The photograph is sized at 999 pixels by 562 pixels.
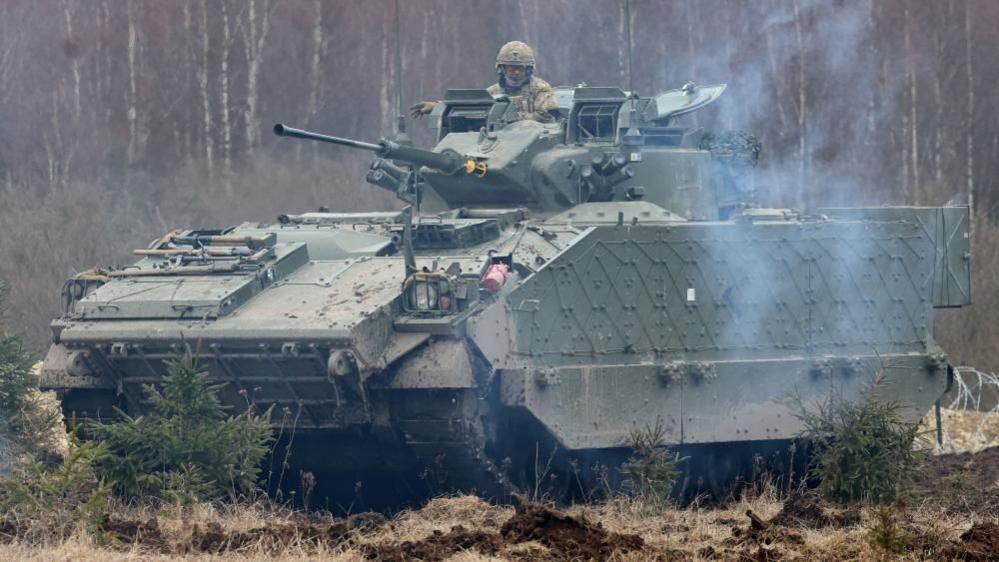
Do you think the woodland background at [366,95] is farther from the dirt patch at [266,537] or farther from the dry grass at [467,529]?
the dirt patch at [266,537]

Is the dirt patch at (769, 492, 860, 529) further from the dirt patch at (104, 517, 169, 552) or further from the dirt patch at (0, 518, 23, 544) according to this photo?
the dirt patch at (0, 518, 23, 544)

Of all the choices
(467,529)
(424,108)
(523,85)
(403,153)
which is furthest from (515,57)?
(467,529)

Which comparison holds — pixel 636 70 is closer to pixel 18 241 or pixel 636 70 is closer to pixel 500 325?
pixel 18 241

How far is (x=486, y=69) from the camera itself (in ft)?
86.1

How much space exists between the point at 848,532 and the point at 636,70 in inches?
519

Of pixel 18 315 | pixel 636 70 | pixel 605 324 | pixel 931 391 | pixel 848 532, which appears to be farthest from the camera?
pixel 636 70

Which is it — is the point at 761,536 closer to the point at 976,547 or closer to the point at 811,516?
the point at 976,547

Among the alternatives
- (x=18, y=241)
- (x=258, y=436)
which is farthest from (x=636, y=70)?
(x=258, y=436)

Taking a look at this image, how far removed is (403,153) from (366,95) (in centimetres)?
846

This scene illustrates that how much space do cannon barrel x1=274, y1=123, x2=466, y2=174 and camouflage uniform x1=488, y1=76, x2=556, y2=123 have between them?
135 cm

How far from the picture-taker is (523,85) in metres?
19.7

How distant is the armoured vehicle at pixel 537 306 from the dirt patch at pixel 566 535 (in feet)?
6.64

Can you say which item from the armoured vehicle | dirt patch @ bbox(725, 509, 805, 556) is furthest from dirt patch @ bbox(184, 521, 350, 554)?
dirt patch @ bbox(725, 509, 805, 556)

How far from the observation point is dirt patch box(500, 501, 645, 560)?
12.8 metres
